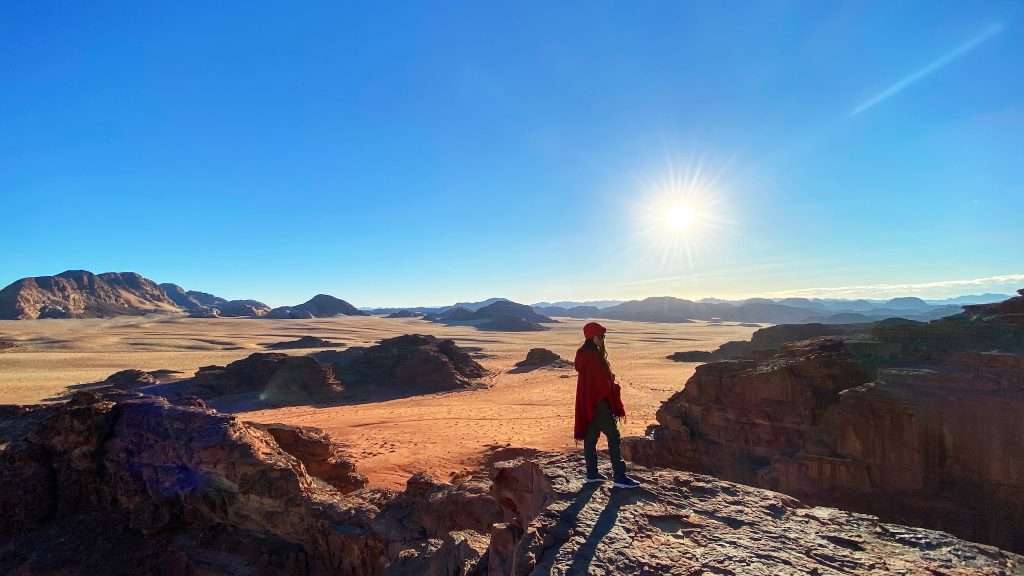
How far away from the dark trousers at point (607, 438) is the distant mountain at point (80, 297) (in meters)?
106

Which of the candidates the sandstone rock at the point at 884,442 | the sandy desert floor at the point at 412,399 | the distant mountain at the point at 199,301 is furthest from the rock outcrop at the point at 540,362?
the distant mountain at the point at 199,301

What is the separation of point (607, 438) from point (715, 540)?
1.19 metres

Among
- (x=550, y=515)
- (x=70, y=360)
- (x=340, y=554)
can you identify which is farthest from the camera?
(x=70, y=360)

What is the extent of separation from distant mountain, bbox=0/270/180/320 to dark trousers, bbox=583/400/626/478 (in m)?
Result: 106

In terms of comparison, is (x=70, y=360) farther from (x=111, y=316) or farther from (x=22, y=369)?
(x=111, y=316)

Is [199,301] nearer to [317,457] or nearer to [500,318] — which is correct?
[500,318]

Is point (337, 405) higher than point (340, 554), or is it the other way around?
point (340, 554)

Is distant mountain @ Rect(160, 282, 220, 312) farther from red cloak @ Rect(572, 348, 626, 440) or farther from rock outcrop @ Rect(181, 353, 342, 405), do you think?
red cloak @ Rect(572, 348, 626, 440)

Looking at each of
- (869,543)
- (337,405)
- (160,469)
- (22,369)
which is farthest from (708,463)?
(22,369)

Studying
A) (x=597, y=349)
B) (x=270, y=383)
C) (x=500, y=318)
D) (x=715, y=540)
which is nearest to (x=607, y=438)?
(x=597, y=349)

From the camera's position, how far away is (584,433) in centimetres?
455

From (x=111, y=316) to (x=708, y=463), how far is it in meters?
110

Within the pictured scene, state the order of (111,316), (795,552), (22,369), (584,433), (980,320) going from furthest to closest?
(111,316) → (22,369) → (980,320) → (584,433) → (795,552)

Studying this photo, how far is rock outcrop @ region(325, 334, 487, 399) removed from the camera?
87.1 feet
